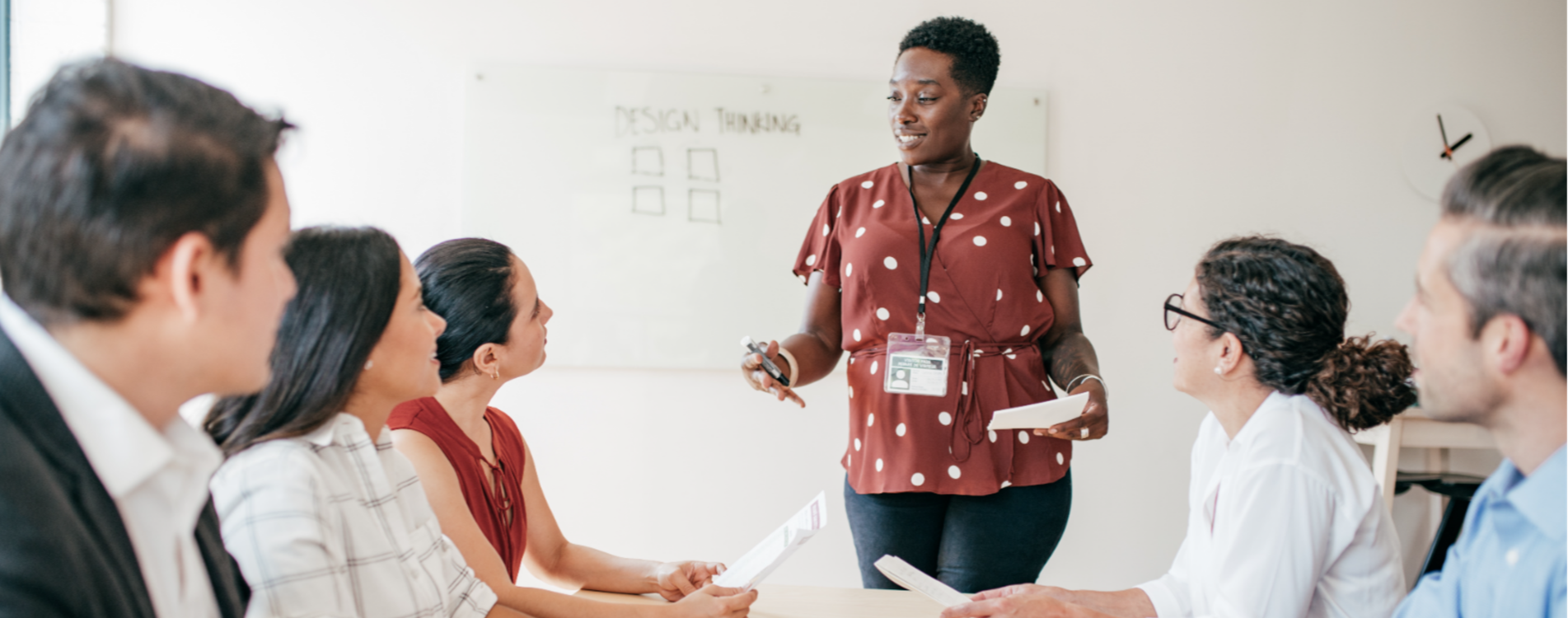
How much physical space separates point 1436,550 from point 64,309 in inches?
156

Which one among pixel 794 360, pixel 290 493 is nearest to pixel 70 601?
pixel 290 493

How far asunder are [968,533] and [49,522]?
1.43 metres

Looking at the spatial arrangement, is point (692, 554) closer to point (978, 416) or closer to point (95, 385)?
point (978, 416)

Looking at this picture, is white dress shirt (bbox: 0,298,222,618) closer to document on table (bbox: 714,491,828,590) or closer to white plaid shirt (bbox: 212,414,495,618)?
white plaid shirt (bbox: 212,414,495,618)

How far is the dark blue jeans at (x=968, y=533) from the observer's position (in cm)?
172

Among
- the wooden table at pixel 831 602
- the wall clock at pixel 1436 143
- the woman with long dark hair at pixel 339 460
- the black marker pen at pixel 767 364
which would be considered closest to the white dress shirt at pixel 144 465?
the woman with long dark hair at pixel 339 460

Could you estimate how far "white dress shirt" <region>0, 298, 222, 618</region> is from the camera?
651 mm

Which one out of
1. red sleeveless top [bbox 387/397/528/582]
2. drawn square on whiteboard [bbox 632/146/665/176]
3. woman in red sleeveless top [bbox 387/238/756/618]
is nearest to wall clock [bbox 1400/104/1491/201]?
drawn square on whiteboard [bbox 632/146/665/176]

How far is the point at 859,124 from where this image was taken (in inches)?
127

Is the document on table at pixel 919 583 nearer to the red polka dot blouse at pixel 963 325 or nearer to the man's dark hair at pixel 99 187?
the red polka dot blouse at pixel 963 325

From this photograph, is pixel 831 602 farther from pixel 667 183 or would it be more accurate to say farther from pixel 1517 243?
pixel 667 183

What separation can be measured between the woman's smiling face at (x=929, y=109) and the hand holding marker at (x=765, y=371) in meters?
0.51

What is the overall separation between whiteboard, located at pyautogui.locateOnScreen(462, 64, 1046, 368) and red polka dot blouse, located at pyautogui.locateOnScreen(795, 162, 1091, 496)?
1.31 meters

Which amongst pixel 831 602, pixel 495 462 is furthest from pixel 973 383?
pixel 495 462
